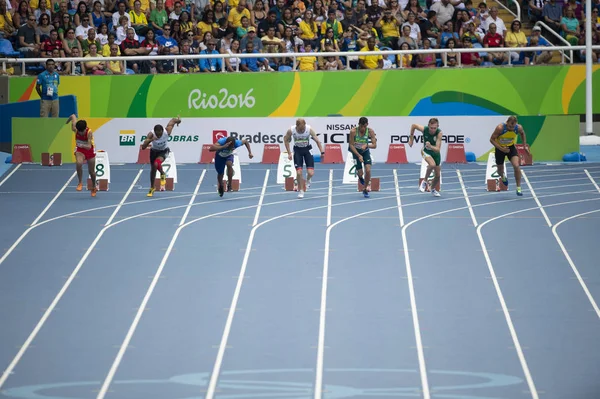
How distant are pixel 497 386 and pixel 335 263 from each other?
5.39 metres

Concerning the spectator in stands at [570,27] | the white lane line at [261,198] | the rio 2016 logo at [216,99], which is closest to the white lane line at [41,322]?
the white lane line at [261,198]

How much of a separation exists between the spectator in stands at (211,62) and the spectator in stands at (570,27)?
8645mm

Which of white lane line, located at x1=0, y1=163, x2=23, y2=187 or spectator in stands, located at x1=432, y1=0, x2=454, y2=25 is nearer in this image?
white lane line, located at x1=0, y1=163, x2=23, y2=187

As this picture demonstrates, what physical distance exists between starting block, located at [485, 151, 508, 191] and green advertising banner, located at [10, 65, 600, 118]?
491 centimetres

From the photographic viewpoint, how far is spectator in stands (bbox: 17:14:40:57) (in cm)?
2855

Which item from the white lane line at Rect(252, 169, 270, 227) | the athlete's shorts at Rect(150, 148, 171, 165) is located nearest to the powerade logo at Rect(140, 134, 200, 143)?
the white lane line at Rect(252, 169, 270, 227)

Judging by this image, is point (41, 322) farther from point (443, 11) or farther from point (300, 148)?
point (443, 11)

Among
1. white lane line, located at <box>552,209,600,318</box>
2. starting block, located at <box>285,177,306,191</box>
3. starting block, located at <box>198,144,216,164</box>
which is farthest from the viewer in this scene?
starting block, located at <box>198,144,216,164</box>

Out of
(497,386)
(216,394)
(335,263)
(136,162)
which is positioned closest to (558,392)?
(497,386)

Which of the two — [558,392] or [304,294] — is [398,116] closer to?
[304,294]

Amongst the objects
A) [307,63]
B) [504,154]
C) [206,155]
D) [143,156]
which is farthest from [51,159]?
[504,154]

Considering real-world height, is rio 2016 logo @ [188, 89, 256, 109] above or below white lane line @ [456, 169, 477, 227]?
above

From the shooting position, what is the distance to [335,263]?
1880cm

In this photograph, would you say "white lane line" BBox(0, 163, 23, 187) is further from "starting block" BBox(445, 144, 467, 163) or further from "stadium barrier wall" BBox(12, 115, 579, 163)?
"starting block" BBox(445, 144, 467, 163)
